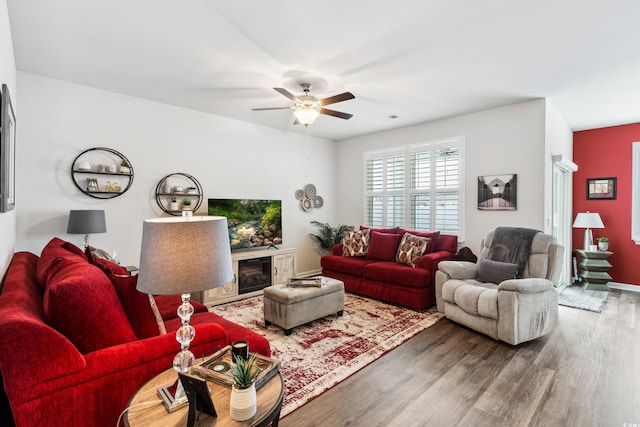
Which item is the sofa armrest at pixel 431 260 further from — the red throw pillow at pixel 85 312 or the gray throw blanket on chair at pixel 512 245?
the red throw pillow at pixel 85 312

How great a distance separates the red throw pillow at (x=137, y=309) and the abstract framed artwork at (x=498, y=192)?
14.5ft

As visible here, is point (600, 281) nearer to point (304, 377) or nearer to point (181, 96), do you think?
point (304, 377)

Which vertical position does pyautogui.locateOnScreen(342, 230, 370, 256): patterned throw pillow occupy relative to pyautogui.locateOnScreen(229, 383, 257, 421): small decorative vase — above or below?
above

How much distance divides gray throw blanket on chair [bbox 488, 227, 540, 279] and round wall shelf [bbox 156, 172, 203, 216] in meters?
3.98

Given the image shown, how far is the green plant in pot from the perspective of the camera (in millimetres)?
6168

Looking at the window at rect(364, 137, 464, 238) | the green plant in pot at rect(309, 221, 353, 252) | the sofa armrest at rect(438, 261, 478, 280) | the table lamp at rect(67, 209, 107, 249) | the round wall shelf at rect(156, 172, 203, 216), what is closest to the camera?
the table lamp at rect(67, 209, 107, 249)

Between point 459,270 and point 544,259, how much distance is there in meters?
0.88

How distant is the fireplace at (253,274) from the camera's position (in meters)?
4.66

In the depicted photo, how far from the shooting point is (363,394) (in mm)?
2307

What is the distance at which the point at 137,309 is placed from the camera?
166 centimetres

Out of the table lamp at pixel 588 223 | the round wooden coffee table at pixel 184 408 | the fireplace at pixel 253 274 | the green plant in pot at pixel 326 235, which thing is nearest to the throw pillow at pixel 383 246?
the green plant in pot at pixel 326 235

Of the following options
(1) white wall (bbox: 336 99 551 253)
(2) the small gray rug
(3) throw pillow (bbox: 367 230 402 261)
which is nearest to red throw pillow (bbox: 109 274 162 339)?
(3) throw pillow (bbox: 367 230 402 261)

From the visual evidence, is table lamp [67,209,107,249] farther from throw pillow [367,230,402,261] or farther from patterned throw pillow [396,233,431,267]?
patterned throw pillow [396,233,431,267]

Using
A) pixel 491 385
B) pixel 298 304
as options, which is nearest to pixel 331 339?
pixel 298 304
